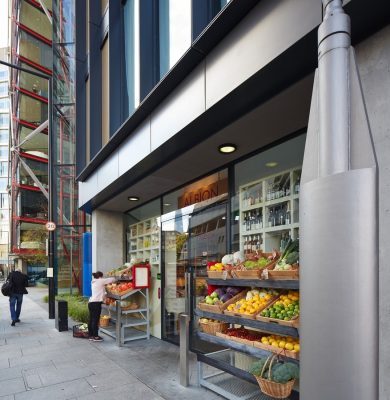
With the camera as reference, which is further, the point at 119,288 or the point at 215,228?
the point at 119,288

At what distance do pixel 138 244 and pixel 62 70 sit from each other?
37.2ft

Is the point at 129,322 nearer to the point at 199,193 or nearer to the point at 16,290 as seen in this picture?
the point at 199,193

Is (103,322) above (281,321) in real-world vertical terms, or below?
below

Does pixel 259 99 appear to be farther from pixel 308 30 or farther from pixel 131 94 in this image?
pixel 131 94

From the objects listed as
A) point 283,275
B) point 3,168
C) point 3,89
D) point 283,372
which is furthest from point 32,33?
point 3,89

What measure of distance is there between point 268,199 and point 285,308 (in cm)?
251

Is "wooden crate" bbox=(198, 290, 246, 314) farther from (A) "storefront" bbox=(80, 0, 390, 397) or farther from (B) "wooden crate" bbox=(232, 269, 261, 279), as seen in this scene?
(B) "wooden crate" bbox=(232, 269, 261, 279)

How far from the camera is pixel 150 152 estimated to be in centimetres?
727

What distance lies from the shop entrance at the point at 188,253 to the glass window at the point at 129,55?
3.47 m

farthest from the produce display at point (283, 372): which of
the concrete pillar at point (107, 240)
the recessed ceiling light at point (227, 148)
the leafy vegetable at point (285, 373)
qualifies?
the concrete pillar at point (107, 240)

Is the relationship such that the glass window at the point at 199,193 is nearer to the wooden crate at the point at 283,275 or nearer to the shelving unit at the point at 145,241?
the shelving unit at the point at 145,241

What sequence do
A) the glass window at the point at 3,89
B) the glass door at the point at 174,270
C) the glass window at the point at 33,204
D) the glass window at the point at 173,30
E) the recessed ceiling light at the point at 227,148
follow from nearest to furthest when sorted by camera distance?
1. the recessed ceiling light at the point at 227,148
2. the glass window at the point at 173,30
3. the glass door at the point at 174,270
4. the glass window at the point at 33,204
5. the glass window at the point at 3,89

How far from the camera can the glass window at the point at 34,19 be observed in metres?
44.3

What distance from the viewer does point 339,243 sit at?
1.61 meters
